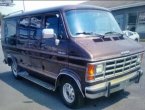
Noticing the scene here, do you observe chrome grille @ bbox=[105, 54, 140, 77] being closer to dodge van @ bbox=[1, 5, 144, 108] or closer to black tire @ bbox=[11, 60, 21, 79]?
dodge van @ bbox=[1, 5, 144, 108]

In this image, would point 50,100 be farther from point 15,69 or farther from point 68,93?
point 15,69

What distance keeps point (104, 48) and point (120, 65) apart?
627 mm

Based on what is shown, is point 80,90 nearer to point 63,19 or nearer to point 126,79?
point 126,79

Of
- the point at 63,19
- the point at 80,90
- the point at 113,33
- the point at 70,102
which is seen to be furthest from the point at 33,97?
the point at 113,33

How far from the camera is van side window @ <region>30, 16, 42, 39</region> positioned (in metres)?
6.54

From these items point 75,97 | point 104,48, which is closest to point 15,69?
point 75,97

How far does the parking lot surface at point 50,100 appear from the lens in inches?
225

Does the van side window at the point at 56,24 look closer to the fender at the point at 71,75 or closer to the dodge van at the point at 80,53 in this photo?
the dodge van at the point at 80,53

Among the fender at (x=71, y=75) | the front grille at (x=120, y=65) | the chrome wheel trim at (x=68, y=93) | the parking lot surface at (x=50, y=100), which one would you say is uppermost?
the front grille at (x=120, y=65)

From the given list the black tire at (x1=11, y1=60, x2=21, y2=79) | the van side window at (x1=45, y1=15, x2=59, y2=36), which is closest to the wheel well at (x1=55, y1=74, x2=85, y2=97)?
the van side window at (x1=45, y1=15, x2=59, y2=36)

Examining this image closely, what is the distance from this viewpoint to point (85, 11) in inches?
233

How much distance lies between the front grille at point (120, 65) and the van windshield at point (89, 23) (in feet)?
2.88

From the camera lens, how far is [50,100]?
6.29 metres

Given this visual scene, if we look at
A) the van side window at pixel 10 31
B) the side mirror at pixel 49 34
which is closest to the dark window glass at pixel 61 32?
the side mirror at pixel 49 34
